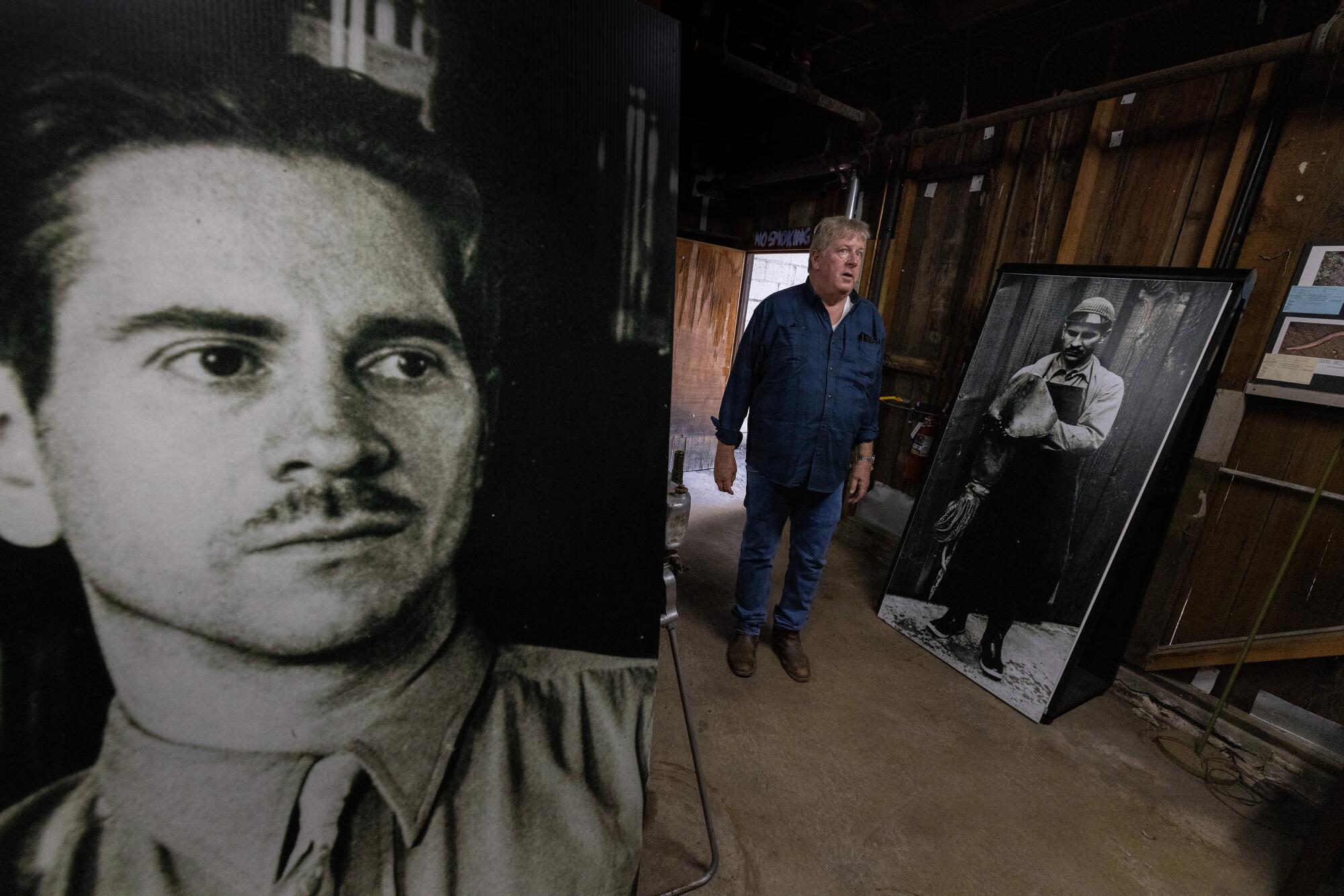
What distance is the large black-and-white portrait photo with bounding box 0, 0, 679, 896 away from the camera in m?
0.50

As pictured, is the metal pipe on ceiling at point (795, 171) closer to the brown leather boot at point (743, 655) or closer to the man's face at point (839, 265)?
the man's face at point (839, 265)

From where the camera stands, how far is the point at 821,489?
1915 millimetres

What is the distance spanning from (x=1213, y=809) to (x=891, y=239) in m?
2.96

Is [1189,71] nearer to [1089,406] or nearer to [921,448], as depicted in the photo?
[1089,406]

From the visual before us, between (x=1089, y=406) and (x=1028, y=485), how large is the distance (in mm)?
345

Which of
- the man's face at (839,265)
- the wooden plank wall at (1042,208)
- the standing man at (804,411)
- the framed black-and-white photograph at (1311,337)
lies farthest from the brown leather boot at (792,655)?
the framed black-and-white photograph at (1311,337)

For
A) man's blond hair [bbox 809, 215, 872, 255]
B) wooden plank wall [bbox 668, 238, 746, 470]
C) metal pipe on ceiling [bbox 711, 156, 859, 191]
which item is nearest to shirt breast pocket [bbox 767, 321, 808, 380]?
man's blond hair [bbox 809, 215, 872, 255]

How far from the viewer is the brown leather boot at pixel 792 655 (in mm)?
2059

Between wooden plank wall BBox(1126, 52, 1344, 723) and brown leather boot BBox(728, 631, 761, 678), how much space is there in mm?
1636

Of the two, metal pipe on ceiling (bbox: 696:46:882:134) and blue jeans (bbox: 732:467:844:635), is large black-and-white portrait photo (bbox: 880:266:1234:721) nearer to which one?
blue jeans (bbox: 732:467:844:635)

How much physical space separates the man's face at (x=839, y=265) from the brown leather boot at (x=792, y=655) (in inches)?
52.4

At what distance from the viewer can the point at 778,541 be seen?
6.75ft

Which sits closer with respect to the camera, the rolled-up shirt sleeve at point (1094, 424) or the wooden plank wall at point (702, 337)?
the rolled-up shirt sleeve at point (1094, 424)

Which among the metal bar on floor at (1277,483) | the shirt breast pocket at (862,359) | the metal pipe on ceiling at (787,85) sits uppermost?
the metal pipe on ceiling at (787,85)
